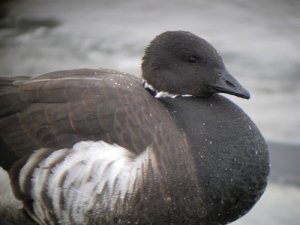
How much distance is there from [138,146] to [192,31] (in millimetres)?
4213

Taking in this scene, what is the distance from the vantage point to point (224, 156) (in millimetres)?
3264

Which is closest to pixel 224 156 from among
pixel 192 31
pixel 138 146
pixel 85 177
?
pixel 138 146

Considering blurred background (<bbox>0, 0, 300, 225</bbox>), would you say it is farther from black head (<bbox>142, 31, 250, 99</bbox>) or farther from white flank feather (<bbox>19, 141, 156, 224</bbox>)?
white flank feather (<bbox>19, 141, 156, 224</bbox>)

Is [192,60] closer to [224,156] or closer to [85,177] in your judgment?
[224,156]

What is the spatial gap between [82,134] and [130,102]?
34 centimetres

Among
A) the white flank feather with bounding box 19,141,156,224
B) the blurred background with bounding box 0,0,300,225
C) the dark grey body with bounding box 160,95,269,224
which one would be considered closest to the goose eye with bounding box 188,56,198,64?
the dark grey body with bounding box 160,95,269,224

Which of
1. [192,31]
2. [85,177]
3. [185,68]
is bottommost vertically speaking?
[85,177]

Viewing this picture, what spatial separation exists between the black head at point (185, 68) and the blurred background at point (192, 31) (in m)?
1.66

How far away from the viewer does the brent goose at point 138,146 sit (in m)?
3.20

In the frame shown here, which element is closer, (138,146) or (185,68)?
(138,146)

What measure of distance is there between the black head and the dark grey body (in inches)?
5.7

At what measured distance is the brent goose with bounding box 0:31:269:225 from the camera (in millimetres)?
3201

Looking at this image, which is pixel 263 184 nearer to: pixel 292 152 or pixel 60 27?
pixel 292 152

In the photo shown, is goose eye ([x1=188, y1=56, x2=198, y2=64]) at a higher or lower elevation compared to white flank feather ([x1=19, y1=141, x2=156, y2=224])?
higher
